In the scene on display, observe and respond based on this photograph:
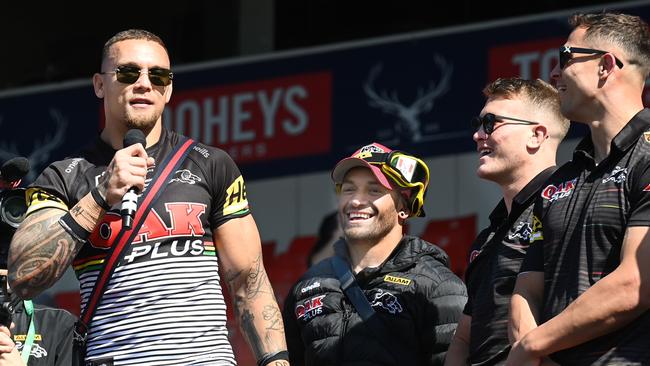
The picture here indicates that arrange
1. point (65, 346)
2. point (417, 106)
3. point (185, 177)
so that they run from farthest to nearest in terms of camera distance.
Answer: point (417, 106), point (65, 346), point (185, 177)

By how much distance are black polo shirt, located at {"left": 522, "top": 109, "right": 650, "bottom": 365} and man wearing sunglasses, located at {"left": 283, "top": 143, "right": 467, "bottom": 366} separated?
0.89 meters

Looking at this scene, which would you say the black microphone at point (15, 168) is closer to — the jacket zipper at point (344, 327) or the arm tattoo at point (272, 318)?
the arm tattoo at point (272, 318)

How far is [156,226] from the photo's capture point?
15.9 ft

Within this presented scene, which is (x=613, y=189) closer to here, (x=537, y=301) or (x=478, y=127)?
(x=537, y=301)

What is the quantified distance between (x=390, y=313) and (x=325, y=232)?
4788 millimetres

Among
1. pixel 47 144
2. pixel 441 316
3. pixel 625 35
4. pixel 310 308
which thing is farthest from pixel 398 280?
pixel 47 144

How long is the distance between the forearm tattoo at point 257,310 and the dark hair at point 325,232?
15.9 feet

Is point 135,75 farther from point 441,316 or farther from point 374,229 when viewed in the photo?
point 441,316

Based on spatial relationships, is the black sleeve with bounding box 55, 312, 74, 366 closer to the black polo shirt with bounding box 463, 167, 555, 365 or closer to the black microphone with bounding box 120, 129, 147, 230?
the black microphone with bounding box 120, 129, 147, 230

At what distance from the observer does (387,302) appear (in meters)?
5.30

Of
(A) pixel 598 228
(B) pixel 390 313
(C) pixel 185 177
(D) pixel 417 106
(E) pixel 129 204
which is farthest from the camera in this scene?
(D) pixel 417 106

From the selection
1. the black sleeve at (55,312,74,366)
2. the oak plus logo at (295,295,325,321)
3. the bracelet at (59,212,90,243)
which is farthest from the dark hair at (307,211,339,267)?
the bracelet at (59,212,90,243)

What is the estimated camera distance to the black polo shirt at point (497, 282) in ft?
15.6

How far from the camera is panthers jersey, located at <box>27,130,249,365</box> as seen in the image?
4.79 meters
